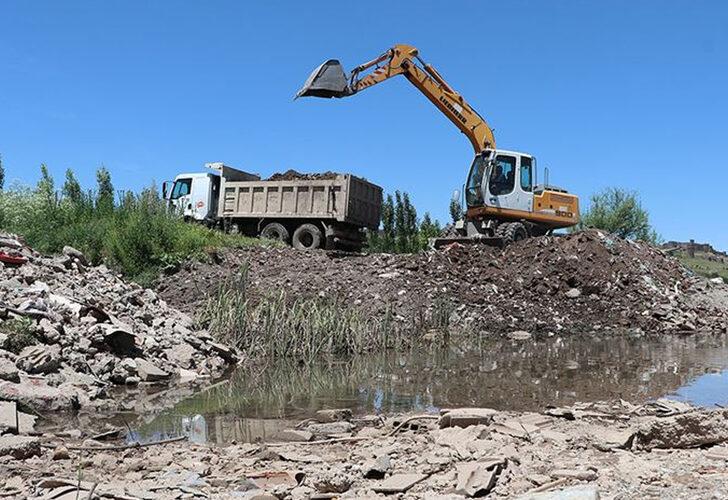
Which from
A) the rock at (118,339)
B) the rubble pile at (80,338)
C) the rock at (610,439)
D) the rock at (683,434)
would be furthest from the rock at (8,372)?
the rock at (683,434)

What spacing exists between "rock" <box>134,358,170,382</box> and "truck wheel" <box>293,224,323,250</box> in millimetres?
11018

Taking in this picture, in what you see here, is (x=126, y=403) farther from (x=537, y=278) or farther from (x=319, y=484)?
(x=537, y=278)

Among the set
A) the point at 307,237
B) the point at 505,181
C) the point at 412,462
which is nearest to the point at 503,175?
the point at 505,181

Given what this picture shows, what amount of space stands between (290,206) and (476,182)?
552 cm

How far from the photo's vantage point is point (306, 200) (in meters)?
19.8

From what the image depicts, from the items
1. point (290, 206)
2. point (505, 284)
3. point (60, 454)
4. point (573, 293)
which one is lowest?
point (60, 454)

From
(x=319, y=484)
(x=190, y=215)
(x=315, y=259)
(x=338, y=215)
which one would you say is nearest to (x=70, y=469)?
(x=319, y=484)

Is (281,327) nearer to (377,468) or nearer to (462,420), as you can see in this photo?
(462,420)

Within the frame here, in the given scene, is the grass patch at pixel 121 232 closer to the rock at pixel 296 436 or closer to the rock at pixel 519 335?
the rock at pixel 519 335

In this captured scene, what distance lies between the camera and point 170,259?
15.5 metres

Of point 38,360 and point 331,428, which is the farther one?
point 38,360

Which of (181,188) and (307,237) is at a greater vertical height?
(181,188)

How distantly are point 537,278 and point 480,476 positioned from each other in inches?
530

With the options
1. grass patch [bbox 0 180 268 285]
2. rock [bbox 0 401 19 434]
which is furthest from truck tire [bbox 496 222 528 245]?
rock [bbox 0 401 19 434]
